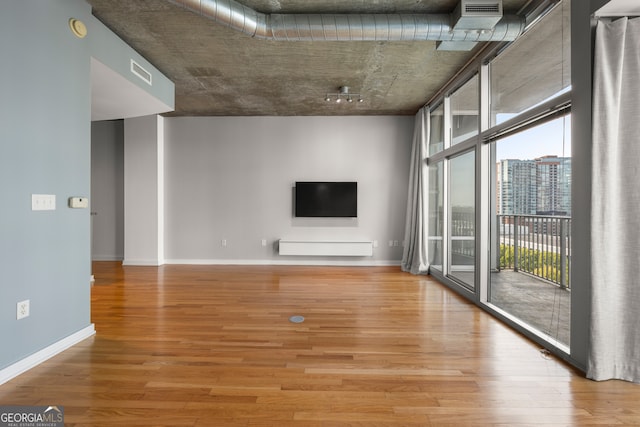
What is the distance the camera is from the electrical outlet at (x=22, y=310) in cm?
217

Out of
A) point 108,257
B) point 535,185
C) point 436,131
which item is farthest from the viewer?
point 108,257

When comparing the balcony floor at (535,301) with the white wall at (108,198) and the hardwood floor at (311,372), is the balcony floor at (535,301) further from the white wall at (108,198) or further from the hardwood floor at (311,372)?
the white wall at (108,198)

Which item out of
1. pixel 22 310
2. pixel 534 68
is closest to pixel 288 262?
pixel 22 310

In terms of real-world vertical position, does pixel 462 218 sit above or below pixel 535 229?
above

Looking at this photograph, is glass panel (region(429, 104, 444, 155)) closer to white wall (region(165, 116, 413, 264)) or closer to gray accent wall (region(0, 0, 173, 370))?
white wall (region(165, 116, 413, 264))

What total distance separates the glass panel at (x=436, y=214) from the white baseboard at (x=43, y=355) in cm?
474

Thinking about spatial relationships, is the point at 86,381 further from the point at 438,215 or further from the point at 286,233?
the point at 438,215

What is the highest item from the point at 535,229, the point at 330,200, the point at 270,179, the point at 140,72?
the point at 140,72

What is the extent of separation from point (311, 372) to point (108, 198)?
630 cm

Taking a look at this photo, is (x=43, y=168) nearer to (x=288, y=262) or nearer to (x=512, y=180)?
(x=288, y=262)

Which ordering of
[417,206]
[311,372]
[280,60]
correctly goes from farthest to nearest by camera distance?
[417,206] → [280,60] → [311,372]

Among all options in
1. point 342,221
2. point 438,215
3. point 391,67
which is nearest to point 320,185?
point 342,221

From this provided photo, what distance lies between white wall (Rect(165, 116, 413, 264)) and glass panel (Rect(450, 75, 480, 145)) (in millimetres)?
1510

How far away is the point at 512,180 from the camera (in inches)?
149
